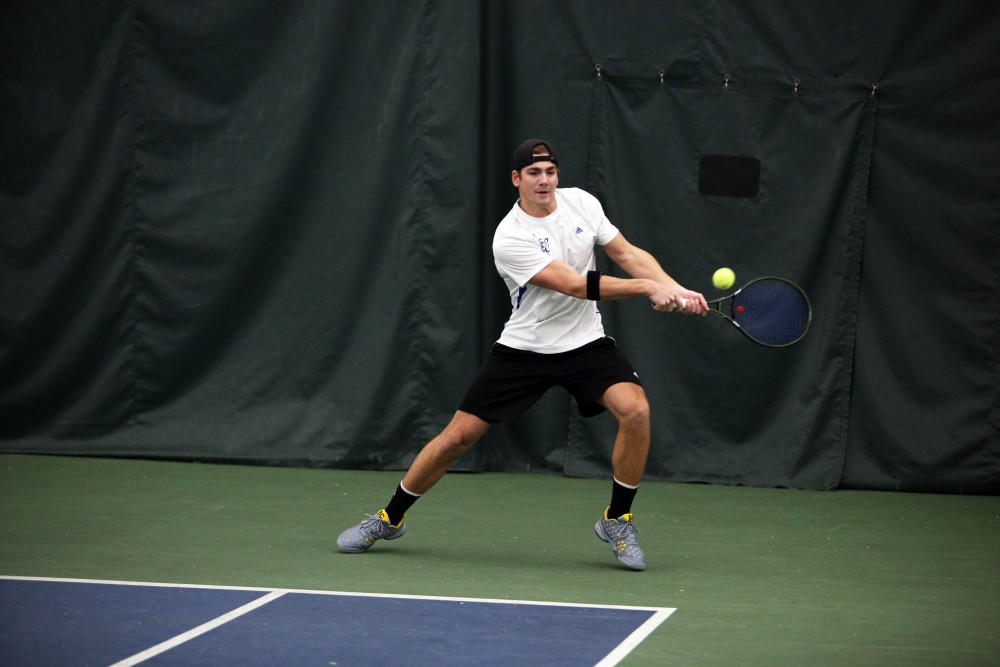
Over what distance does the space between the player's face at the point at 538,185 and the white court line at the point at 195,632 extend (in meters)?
1.74

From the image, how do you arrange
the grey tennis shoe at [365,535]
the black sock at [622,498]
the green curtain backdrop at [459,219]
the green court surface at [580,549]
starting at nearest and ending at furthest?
the green court surface at [580,549] < the black sock at [622,498] < the grey tennis shoe at [365,535] < the green curtain backdrop at [459,219]

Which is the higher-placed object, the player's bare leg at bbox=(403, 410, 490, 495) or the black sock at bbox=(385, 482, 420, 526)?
the player's bare leg at bbox=(403, 410, 490, 495)

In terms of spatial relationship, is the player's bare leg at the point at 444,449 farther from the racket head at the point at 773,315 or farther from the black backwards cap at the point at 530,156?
the racket head at the point at 773,315

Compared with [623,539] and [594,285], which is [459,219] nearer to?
[594,285]

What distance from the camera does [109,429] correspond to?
7.91 meters

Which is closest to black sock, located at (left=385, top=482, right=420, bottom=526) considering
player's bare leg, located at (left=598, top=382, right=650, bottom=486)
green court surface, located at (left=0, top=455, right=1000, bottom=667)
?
green court surface, located at (left=0, top=455, right=1000, bottom=667)

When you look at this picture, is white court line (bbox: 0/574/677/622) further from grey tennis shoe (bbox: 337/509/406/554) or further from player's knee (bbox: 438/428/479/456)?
player's knee (bbox: 438/428/479/456)

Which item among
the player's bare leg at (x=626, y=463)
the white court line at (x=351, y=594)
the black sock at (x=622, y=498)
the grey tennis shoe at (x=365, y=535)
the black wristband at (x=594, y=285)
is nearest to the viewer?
the white court line at (x=351, y=594)

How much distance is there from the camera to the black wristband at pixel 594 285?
5.18m

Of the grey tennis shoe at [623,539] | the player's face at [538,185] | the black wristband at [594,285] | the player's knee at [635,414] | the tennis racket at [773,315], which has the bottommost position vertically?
the grey tennis shoe at [623,539]

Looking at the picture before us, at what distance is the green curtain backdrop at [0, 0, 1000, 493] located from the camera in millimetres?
7434

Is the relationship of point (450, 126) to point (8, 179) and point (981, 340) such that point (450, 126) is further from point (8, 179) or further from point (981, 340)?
point (981, 340)

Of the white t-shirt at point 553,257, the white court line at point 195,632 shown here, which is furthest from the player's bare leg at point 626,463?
the white court line at point 195,632

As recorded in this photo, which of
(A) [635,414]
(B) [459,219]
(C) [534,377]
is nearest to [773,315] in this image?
(A) [635,414]
